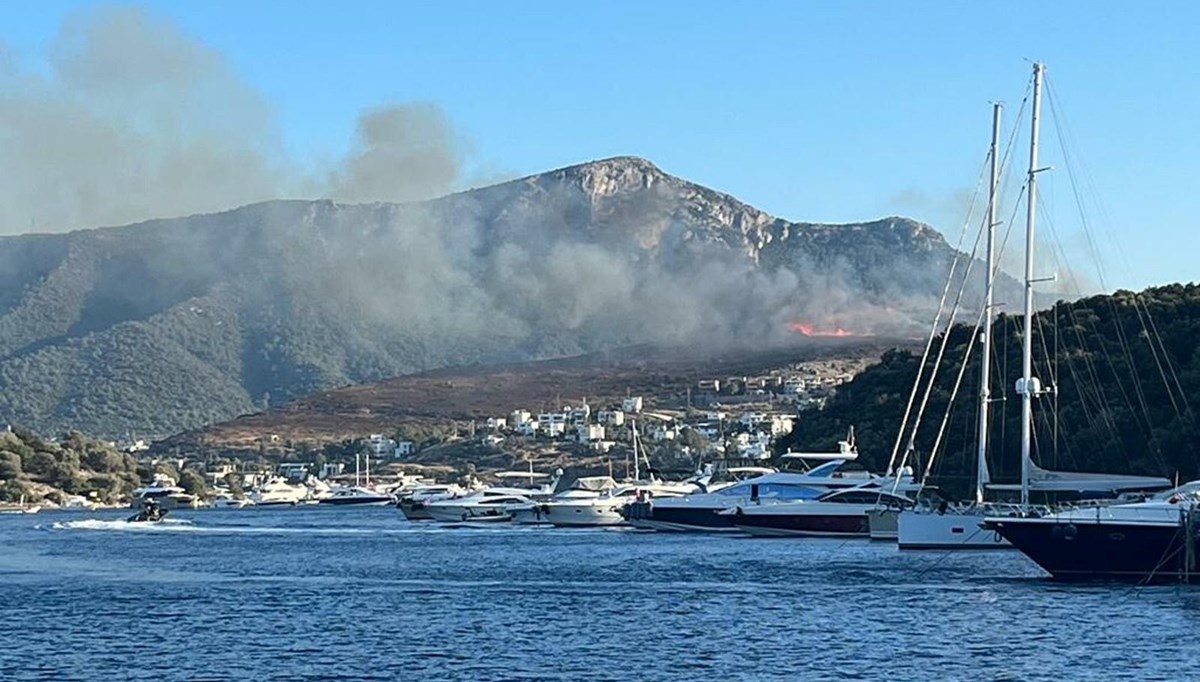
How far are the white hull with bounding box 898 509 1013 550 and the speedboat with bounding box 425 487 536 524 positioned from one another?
62.4 meters

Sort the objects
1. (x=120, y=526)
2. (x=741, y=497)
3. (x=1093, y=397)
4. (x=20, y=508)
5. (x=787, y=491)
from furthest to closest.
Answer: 1. (x=20, y=508)
2. (x=120, y=526)
3. (x=741, y=497)
4. (x=1093, y=397)
5. (x=787, y=491)

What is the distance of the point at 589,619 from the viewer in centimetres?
5256

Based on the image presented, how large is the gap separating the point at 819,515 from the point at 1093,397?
16.2 meters

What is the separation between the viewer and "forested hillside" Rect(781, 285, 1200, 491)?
309ft

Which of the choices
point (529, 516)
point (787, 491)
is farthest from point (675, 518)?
point (529, 516)

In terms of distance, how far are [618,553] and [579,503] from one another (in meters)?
40.1

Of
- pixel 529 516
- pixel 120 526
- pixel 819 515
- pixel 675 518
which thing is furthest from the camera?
pixel 529 516

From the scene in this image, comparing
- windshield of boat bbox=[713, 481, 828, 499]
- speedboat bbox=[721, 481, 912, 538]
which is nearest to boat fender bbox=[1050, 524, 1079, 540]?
speedboat bbox=[721, 481, 912, 538]

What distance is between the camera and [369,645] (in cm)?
4616

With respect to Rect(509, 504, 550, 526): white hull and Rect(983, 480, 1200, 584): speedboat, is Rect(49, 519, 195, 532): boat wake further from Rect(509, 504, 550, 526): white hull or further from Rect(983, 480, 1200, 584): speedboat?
Rect(983, 480, 1200, 584): speedboat

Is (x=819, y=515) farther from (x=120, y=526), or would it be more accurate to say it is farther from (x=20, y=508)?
(x=20, y=508)

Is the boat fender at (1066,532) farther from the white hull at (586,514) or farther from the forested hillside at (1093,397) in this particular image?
the white hull at (586,514)

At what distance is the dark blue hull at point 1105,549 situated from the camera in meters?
57.1

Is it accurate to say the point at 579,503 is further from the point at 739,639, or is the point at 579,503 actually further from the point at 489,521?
the point at 739,639
